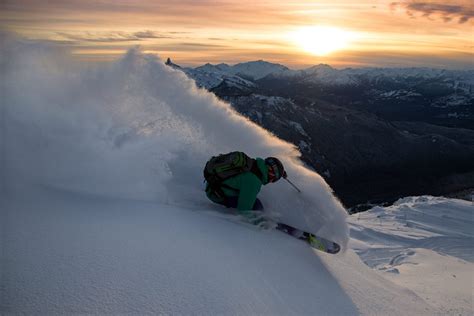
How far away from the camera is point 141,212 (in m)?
5.68

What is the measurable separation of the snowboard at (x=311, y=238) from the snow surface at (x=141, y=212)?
199 mm

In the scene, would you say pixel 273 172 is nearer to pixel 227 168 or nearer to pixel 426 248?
pixel 227 168

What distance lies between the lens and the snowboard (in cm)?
690

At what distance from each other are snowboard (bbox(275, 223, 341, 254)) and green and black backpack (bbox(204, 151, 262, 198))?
1168 mm

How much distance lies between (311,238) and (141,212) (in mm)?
3323

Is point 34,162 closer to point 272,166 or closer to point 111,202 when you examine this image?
point 111,202

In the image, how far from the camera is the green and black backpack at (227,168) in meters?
6.59

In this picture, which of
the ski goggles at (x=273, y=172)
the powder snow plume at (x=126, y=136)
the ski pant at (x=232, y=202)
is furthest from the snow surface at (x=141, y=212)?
the ski goggles at (x=273, y=172)

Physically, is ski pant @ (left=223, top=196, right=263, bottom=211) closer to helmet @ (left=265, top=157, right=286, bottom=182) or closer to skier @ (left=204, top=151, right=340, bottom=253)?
skier @ (left=204, top=151, right=340, bottom=253)

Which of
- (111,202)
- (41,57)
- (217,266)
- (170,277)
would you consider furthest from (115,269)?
(41,57)

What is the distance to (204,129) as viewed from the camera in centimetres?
899

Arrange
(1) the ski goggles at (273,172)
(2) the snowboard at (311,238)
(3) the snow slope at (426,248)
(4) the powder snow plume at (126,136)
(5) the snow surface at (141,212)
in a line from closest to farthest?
(5) the snow surface at (141,212) < (4) the powder snow plume at (126,136) < (1) the ski goggles at (273,172) < (2) the snowboard at (311,238) < (3) the snow slope at (426,248)

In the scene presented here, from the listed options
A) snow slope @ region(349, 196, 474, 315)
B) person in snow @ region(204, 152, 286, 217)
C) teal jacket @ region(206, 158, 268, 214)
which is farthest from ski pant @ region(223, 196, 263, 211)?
snow slope @ region(349, 196, 474, 315)

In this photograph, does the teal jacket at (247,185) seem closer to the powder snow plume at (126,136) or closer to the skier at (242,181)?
the skier at (242,181)
